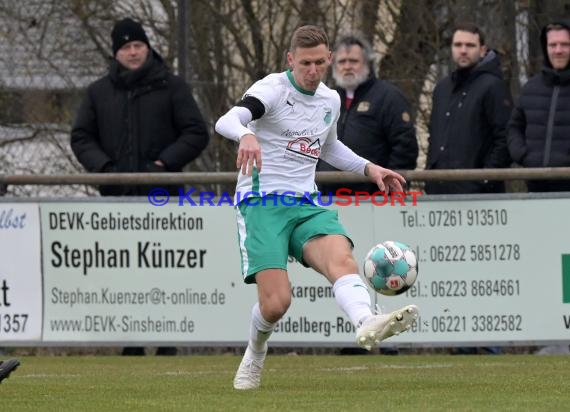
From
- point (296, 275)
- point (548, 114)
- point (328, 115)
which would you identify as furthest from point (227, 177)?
point (328, 115)

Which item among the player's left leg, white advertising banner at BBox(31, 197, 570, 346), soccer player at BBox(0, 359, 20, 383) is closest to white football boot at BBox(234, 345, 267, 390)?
the player's left leg

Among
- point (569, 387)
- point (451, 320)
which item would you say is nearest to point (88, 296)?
point (451, 320)

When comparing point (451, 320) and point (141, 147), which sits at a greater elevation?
point (141, 147)

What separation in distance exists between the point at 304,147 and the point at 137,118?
3.74m

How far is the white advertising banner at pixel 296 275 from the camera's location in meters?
11.3

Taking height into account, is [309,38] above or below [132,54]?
above

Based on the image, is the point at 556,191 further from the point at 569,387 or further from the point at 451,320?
the point at 569,387

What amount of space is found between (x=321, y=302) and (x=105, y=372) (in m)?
1.93

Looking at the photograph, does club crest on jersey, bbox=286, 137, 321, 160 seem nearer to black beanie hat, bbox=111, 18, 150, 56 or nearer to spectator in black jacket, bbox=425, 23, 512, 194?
spectator in black jacket, bbox=425, 23, 512, 194

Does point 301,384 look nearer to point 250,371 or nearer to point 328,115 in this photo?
point 250,371

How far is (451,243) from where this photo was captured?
11.4m

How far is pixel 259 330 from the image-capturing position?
8.55 meters

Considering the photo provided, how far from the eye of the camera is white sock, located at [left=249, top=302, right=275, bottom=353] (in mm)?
8500

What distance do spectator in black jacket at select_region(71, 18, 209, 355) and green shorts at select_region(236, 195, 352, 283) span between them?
144 inches
